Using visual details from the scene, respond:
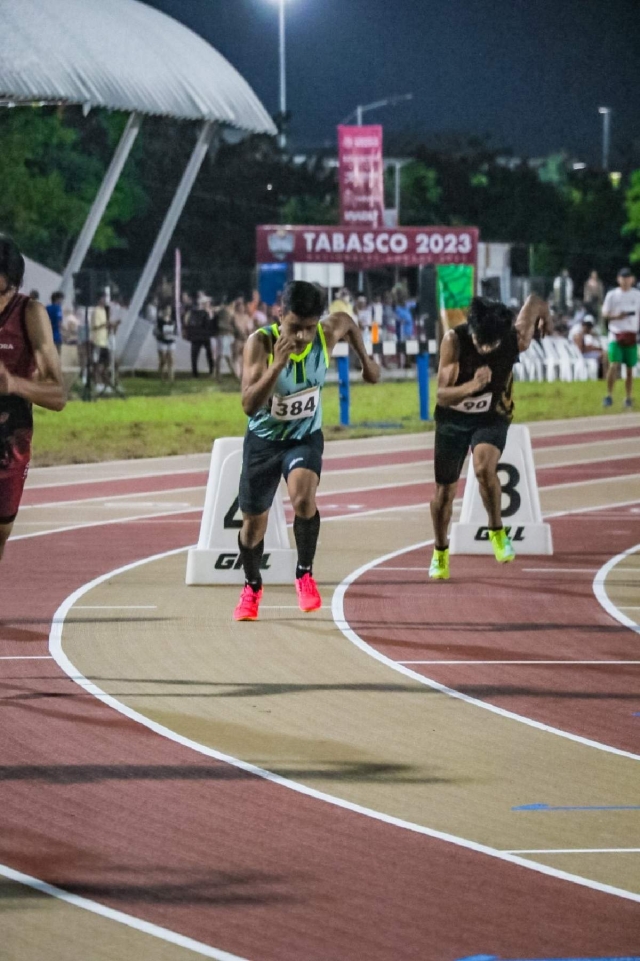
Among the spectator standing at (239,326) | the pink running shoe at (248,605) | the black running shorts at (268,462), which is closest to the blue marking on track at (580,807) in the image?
the black running shorts at (268,462)

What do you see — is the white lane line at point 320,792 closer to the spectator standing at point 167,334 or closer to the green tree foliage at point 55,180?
the spectator standing at point 167,334

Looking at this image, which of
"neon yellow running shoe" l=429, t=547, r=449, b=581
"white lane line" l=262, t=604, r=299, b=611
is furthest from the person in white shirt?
"white lane line" l=262, t=604, r=299, b=611

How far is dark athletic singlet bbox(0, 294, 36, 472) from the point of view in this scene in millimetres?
8945

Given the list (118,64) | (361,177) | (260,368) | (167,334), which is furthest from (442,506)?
(361,177)

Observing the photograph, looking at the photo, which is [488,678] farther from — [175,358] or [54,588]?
[175,358]

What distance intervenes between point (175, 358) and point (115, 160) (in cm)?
735

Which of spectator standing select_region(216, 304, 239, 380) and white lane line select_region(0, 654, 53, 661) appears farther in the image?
spectator standing select_region(216, 304, 239, 380)

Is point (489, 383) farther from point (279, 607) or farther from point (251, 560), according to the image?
point (251, 560)

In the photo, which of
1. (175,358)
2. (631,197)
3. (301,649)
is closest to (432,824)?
(301,649)

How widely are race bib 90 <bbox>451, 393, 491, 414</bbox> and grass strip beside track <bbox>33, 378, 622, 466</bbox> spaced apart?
38.6 feet

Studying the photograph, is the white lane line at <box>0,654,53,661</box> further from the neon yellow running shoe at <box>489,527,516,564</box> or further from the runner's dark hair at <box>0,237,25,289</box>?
the neon yellow running shoe at <box>489,527,516,564</box>

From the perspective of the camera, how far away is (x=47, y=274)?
49.8 m

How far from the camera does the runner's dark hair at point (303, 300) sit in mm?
10328

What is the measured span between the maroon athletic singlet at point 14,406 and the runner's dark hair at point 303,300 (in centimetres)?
177
